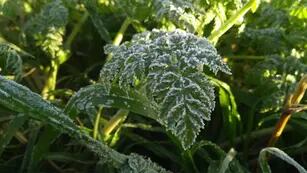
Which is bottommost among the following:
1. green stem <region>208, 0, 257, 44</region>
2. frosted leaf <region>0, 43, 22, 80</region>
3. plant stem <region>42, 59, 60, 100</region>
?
plant stem <region>42, 59, 60, 100</region>

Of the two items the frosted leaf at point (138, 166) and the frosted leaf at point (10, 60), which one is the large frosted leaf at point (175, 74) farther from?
the frosted leaf at point (10, 60)

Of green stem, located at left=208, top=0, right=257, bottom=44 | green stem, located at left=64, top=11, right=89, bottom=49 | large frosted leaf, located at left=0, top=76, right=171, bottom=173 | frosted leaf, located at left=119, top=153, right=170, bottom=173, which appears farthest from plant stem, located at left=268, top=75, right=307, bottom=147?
green stem, located at left=64, top=11, right=89, bottom=49

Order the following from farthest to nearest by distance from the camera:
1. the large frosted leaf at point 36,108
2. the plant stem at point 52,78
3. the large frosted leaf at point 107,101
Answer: the plant stem at point 52,78, the large frosted leaf at point 107,101, the large frosted leaf at point 36,108

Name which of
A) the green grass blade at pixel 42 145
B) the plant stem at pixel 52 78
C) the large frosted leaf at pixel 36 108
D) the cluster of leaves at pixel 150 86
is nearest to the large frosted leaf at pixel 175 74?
the cluster of leaves at pixel 150 86

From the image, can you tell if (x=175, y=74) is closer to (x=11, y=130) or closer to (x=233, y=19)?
(x=233, y=19)

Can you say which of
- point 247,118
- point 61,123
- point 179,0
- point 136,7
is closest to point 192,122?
point 61,123

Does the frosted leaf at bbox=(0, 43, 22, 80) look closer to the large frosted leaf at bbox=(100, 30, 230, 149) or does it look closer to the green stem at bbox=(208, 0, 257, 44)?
the large frosted leaf at bbox=(100, 30, 230, 149)

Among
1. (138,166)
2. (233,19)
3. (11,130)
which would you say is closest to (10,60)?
(11,130)
